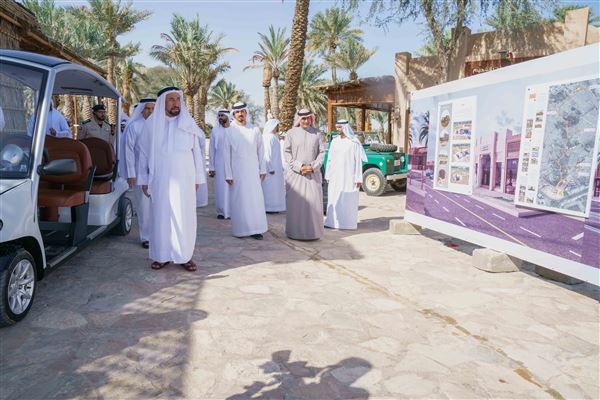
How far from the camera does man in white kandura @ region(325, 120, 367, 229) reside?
7441 millimetres

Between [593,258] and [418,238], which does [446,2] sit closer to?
[418,238]

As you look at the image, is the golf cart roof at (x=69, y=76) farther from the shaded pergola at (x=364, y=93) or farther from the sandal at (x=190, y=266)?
the shaded pergola at (x=364, y=93)

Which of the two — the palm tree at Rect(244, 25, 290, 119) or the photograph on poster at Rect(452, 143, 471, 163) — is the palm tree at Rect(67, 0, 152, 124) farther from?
the photograph on poster at Rect(452, 143, 471, 163)

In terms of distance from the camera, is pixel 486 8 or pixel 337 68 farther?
pixel 337 68

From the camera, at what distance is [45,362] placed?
285 cm


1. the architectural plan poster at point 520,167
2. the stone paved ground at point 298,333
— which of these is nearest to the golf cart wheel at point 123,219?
the stone paved ground at point 298,333

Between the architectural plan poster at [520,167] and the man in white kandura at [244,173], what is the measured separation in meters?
2.41

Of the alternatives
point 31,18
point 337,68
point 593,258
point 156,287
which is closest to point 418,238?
point 593,258

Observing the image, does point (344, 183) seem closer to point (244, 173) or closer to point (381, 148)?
point (244, 173)

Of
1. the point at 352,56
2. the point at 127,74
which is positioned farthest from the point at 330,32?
the point at 127,74

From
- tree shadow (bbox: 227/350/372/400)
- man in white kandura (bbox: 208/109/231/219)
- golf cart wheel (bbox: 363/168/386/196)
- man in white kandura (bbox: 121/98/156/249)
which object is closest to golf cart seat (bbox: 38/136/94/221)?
man in white kandura (bbox: 121/98/156/249)

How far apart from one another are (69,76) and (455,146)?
4616 mm

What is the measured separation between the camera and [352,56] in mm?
32781

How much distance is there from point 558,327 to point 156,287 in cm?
353
